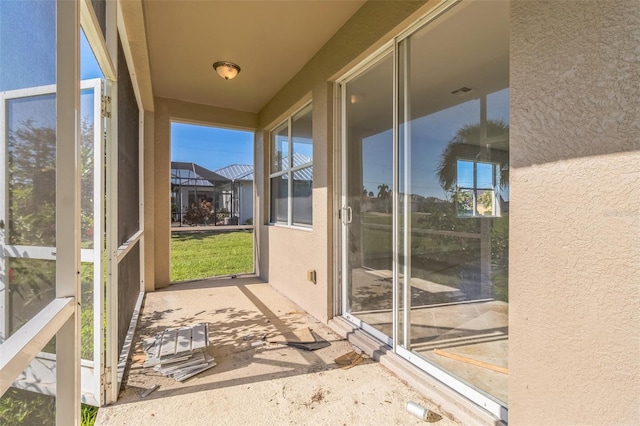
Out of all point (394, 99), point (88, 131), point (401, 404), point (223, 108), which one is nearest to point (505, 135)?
point (394, 99)

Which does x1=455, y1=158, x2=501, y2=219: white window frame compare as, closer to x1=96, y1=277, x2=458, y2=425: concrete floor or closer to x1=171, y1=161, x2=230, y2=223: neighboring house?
x1=96, y1=277, x2=458, y2=425: concrete floor

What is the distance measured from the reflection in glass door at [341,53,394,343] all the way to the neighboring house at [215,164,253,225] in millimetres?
2880

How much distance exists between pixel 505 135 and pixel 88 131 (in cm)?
234

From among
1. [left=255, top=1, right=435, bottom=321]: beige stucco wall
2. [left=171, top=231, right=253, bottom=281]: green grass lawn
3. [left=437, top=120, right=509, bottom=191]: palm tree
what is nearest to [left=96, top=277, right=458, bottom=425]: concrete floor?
[left=255, top=1, right=435, bottom=321]: beige stucco wall

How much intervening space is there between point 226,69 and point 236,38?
1.87 ft

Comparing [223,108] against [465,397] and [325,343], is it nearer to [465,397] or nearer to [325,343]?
[325,343]

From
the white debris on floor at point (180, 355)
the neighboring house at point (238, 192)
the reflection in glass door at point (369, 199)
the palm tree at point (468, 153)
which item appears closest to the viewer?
the palm tree at point (468, 153)

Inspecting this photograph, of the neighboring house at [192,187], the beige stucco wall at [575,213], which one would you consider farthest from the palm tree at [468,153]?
the neighboring house at [192,187]

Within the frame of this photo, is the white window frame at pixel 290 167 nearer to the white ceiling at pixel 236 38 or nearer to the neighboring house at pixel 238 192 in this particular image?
the white ceiling at pixel 236 38

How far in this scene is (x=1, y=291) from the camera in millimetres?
764

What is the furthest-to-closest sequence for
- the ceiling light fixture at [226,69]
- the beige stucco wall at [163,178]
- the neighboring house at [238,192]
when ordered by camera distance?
the neighboring house at [238,192] < the beige stucco wall at [163,178] < the ceiling light fixture at [226,69]

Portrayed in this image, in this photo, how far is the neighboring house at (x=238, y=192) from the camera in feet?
17.5

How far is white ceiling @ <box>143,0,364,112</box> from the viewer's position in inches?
101

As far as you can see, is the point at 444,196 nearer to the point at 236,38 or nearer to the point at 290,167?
the point at 236,38
